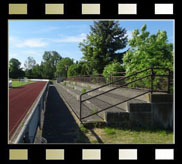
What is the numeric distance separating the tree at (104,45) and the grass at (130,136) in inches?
752

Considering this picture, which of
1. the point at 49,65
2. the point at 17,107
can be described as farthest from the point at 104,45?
the point at 49,65

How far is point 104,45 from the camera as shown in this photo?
2480 centimetres

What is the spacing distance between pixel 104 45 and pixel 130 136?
2063 centimetres

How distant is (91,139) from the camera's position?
207 inches

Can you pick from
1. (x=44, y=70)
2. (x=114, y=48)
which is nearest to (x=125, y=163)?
(x=114, y=48)

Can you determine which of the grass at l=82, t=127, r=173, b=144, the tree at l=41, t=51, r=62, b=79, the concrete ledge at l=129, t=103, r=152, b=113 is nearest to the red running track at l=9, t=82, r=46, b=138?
the grass at l=82, t=127, r=173, b=144

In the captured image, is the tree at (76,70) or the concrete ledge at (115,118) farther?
the tree at (76,70)

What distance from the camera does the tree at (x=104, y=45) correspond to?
81.2 feet

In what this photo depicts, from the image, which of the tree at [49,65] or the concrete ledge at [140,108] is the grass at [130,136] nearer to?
the concrete ledge at [140,108]

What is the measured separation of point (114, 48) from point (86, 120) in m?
20.9

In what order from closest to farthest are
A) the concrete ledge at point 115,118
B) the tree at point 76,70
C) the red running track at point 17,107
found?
1. the concrete ledge at point 115,118
2. the red running track at point 17,107
3. the tree at point 76,70

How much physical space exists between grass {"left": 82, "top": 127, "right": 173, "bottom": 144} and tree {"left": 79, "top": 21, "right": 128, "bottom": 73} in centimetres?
1911

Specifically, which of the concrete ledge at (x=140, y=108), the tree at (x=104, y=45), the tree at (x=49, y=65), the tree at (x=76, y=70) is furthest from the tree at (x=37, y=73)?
the concrete ledge at (x=140, y=108)

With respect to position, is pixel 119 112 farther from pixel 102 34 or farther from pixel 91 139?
pixel 102 34
